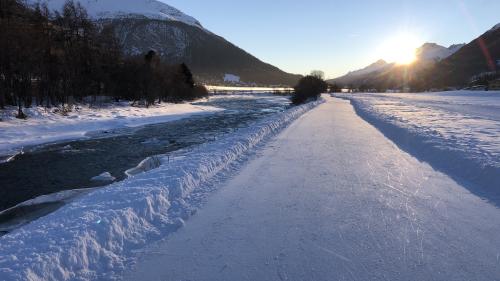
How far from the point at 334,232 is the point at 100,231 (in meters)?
3.35

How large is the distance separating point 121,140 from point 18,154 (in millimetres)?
5515

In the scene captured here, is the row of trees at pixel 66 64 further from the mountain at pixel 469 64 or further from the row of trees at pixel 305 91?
the mountain at pixel 469 64

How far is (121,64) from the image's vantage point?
54.8 m

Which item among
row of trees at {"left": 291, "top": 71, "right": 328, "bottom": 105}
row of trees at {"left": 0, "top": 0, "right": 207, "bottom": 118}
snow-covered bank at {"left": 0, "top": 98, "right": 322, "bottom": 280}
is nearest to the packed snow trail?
snow-covered bank at {"left": 0, "top": 98, "right": 322, "bottom": 280}

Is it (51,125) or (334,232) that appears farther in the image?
(51,125)

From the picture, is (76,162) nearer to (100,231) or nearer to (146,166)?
(146,166)

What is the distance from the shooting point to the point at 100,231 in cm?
523

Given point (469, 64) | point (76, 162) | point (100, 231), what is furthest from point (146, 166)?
point (469, 64)

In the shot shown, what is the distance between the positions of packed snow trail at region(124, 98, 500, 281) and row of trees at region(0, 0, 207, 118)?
22523 mm

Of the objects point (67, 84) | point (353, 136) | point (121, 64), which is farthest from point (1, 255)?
point (121, 64)

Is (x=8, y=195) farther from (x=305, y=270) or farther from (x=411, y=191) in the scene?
(x=411, y=191)

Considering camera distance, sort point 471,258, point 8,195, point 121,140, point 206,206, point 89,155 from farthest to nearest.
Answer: point 121,140, point 89,155, point 8,195, point 206,206, point 471,258

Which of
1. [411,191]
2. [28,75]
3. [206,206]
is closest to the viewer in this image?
[206,206]

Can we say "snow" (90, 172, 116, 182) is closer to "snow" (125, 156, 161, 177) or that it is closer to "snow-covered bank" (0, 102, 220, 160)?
"snow" (125, 156, 161, 177)
